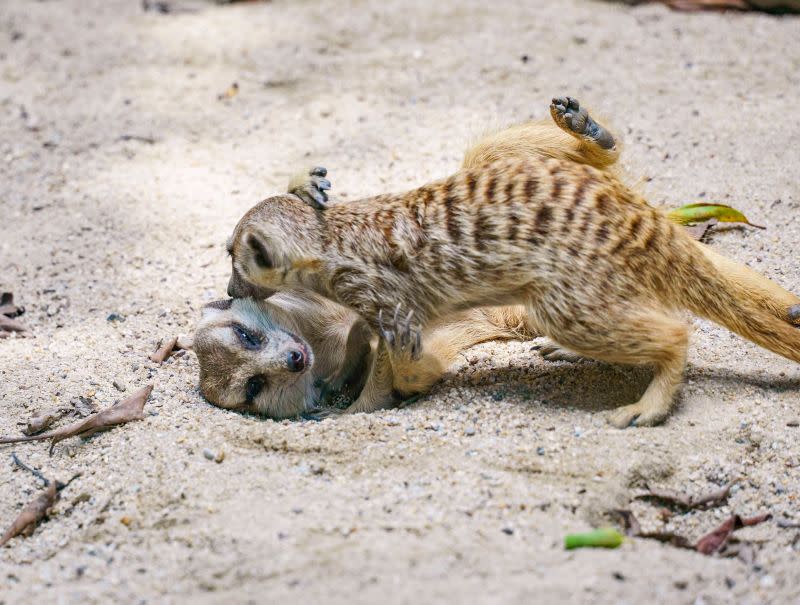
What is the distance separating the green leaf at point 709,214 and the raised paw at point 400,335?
1198 mm

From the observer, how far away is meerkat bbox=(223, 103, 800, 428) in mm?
2477

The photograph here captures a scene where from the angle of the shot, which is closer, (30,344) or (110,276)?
(30,344)

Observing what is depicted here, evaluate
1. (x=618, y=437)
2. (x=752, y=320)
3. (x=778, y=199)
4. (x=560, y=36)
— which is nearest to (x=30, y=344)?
(x=618, y=437)

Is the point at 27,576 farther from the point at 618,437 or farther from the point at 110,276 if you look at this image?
the point at 110,276

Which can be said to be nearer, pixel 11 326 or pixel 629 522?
pixel 629 522

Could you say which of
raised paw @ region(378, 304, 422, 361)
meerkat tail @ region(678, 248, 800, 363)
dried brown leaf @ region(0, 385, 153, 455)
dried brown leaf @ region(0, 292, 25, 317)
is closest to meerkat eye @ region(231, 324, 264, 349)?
dried brown leaf @ region(0, 385, 153, 455)

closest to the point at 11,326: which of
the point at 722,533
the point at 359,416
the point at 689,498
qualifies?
the point at 359,416

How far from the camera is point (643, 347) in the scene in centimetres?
245

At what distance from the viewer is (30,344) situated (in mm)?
3209

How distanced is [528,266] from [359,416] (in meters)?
0.67

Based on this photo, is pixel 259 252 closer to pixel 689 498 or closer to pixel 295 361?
pixel 295 361

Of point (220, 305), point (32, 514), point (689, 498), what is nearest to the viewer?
point (689, 498)

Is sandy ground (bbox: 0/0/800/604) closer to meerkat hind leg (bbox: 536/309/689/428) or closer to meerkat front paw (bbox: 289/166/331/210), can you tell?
meerkat hind leg (bbox: 536/309/689/428)

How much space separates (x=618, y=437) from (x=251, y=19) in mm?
4172
